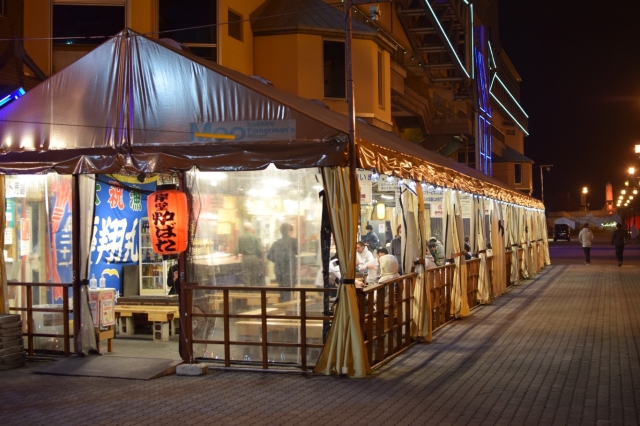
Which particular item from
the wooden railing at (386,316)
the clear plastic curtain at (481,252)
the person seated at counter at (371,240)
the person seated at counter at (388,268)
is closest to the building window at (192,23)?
the person seated at counter at (371,240)

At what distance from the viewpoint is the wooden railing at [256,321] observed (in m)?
10.6

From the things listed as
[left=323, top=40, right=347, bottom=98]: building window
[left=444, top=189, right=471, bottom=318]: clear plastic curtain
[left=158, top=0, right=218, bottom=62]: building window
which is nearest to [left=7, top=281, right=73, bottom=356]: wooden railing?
[left=444, top=189, right=471, bottom=318]: clear plastic curtain

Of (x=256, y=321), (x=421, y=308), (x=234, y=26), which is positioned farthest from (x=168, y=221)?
(x=234, y=26)

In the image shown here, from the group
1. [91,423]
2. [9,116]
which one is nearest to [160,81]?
[9,116]

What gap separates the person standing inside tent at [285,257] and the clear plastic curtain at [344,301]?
2.82 ft

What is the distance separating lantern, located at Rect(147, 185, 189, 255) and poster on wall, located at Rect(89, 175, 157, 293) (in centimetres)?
328

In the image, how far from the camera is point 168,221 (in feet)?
35.6

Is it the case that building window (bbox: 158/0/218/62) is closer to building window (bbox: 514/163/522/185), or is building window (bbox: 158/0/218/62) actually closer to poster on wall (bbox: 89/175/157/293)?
poster on wall (bbox: 89/175/157/293)

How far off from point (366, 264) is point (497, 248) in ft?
25.3

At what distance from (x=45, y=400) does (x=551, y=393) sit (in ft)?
20.5

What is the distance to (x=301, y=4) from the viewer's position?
941 inches

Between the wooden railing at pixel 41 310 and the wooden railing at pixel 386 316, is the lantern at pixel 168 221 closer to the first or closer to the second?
the wooden railing at pixel 41 310

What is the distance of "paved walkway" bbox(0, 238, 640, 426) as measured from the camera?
814 cm

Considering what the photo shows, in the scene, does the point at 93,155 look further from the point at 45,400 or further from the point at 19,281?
the point at 45,400
